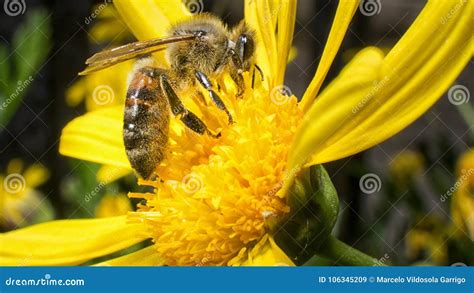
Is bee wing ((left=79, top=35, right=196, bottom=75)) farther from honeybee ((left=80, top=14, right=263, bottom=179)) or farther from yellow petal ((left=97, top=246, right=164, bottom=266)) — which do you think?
yellow petal ((left=97, top=246, right=164, bottom=266))

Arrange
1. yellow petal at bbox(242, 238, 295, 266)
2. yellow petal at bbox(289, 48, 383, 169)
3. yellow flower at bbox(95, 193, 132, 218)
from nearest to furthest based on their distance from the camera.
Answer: yellow petal at bbox(289, 48, 383, 169), yellow petal at bbox(242, 238, 295, 266), yellow flower at bbox(95, 193, 132, 218)

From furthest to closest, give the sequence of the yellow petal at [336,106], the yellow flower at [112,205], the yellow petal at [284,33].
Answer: the yellow flower at [112,205], the yellow petal at [284,33], the yellow petal at [336,106]

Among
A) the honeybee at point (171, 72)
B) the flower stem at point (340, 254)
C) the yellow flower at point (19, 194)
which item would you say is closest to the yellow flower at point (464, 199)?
the flower stem at point (340, 254)

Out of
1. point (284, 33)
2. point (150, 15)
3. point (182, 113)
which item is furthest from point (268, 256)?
point (150, 15)

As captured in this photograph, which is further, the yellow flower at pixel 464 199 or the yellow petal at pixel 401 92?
the yellow flower at pixel 464 199

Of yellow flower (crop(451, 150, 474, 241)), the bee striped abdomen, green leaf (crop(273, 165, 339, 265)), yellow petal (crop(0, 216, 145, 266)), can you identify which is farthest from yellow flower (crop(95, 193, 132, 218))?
yellow flower (crop(451, 150, 474, 241))

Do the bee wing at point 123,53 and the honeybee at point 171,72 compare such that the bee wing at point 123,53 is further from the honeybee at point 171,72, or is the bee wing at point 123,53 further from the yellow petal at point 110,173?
the yellow petal at point 110,173

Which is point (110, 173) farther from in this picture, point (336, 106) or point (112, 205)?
point (336, 106)

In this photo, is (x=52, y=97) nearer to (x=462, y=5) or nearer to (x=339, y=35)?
(x=339, y=35)
